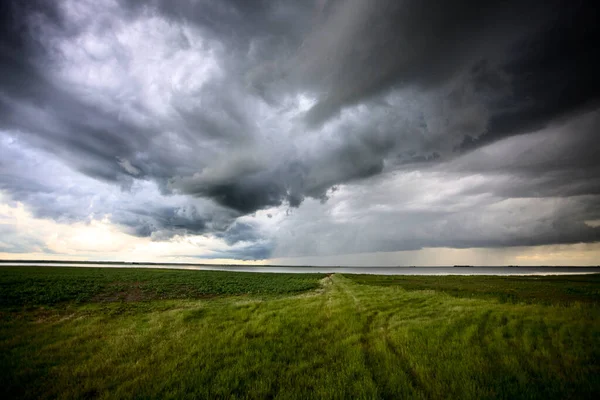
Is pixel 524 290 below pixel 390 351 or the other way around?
below

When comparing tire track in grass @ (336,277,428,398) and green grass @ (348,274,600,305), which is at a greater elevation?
tire track in grass @ (336,277,428,398)

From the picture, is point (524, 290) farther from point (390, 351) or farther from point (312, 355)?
point (312, 355)

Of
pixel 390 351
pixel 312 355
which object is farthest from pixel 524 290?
pixel 312 355

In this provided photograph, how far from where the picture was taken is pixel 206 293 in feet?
121

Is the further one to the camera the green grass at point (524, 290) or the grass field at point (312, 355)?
the green grass at point (524, 290)

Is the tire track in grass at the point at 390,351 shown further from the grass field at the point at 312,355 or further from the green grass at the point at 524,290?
the green grass at the point at 524,290

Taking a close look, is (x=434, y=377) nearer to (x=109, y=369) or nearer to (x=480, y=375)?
(x=480, y=375)

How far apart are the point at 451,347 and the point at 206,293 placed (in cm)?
3438

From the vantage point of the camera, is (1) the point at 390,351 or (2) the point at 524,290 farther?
(2) the point at 524,290

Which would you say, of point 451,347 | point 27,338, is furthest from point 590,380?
point 27,338

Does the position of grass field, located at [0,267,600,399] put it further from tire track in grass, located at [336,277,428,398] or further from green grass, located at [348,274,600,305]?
green grass, located at [348,274,600,305]

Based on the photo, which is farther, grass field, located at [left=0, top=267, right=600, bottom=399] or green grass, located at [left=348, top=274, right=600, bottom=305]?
green grass, located at [left=348, top=274, right=600, bottom=305]

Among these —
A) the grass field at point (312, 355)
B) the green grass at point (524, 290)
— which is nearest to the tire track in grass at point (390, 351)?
the grass field at point (312, 355)

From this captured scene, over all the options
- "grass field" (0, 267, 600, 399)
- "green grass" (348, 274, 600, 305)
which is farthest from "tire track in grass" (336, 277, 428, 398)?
"green grass" (348, 274, 600, 305)
